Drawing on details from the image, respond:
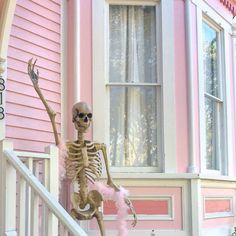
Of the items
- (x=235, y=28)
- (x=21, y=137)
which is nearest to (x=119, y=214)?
(x=21, y=137)

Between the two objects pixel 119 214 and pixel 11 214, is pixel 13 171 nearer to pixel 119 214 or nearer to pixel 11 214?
pixel 11 214

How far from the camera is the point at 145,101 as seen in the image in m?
5.57

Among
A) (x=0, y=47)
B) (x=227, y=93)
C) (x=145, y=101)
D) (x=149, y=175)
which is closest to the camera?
(x=0, y=47)

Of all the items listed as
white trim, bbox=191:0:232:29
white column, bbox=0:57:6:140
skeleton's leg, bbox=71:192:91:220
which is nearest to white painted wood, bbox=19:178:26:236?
skeleton's leg, bbox=71:192:91:220

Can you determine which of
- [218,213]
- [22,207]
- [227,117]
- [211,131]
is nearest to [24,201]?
[22,207]

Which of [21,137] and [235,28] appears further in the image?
[235,28]

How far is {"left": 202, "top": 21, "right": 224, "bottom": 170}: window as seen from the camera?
631 centimetres

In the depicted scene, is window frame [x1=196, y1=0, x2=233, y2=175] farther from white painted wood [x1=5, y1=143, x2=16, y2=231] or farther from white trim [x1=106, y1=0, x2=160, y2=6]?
white painted wood [x1=5, y1=143, x2=16, y2=231]

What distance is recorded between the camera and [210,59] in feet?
21.6

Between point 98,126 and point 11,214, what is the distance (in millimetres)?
1946

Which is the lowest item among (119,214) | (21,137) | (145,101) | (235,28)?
(119,214)

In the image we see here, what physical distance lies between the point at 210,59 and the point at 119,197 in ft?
8.79

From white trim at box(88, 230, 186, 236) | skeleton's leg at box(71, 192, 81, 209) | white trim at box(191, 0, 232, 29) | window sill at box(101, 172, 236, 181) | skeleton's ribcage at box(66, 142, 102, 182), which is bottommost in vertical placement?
white trim at box(88, 230, 186, 236)

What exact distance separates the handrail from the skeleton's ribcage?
3.01 feet
